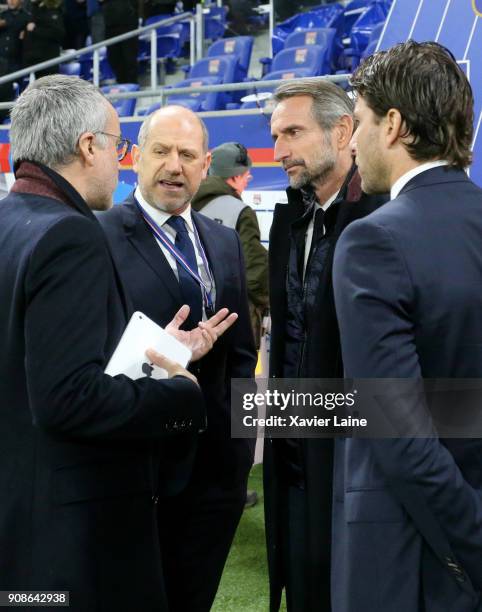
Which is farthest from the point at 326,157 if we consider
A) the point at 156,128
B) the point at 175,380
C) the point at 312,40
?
the point at 312,40

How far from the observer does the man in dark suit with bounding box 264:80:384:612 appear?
2309mm

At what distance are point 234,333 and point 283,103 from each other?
76 cm

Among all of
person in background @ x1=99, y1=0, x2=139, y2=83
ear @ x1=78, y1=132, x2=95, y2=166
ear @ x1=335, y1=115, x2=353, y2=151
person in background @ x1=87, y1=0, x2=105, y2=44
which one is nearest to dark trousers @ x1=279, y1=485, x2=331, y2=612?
ear @ x1=335, y1=115, x2=353, y2=151

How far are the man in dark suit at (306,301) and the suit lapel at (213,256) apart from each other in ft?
0.54

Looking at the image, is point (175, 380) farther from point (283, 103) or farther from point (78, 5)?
point (78, 5)

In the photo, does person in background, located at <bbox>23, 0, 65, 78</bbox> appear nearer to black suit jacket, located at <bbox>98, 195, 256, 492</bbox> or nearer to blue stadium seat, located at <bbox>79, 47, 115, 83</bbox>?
blue stadium seat, located at <bbox>79, 47, 115, 83</bbox>

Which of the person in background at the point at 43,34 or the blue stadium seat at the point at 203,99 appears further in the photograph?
the person in background at the point at 43,34

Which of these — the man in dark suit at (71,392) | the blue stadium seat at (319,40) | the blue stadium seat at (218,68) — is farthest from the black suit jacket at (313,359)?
the blue stadium seat at (218,68)

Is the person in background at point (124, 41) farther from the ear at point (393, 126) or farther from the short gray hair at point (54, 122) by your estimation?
the ear at point (393, 126)

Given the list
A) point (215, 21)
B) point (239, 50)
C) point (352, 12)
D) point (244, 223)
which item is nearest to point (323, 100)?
point (244, 223)

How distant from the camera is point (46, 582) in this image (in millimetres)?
1684

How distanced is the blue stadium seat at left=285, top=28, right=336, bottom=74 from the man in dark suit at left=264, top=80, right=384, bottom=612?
278 inches

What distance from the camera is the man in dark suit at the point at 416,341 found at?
1.46 m

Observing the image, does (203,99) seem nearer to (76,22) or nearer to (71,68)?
(71,68)
